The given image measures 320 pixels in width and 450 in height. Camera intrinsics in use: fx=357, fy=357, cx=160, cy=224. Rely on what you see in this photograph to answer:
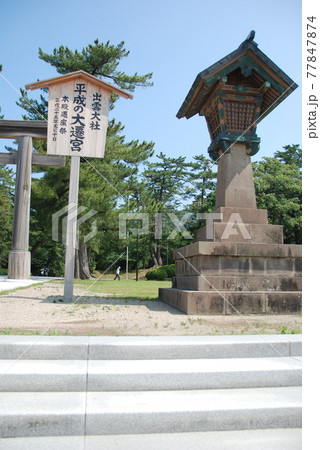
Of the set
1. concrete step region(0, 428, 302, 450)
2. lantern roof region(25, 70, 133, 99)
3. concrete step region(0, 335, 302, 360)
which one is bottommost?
concrete step region(0, 428, 302, 450)

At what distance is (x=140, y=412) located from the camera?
2.46 meters

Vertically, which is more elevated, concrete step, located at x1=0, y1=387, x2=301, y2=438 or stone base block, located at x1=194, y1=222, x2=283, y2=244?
stone base block, located at x1=194, y1=222, x2=283, y2=244

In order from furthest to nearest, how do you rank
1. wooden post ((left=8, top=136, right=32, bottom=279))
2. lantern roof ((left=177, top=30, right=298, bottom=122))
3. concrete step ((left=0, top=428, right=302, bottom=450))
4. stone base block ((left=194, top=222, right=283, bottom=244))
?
1. wooden post ((left=8, top=136, right=32, bottom=279))
2. lantern roof ((left=177, top=30, right=298, bottom=122))
3. stone base block ((left=194, top=222, right=283, bottom=244))
4. concrete step ((left=0, top=428, right=302, bottom=450))

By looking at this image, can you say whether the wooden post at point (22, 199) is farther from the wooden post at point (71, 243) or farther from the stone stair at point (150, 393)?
the stone stair at point (150, 393)

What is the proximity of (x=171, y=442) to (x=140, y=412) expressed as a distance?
274mm

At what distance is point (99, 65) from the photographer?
68.1 feet

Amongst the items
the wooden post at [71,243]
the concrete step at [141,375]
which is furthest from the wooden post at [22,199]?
the concrete step at [141,375]

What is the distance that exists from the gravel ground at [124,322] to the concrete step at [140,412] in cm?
127

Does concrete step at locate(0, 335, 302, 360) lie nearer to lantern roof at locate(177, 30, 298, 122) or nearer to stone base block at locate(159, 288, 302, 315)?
stone base block at locate(159, 288, 302, 315)

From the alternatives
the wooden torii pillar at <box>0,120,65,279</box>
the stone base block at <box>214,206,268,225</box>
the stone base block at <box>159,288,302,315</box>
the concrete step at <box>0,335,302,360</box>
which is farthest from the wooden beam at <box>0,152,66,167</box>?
the concrete step at <box>0,335,302,360</box>

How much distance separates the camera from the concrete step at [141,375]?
107 inches

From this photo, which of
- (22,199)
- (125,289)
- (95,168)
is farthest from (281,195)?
(22,199)

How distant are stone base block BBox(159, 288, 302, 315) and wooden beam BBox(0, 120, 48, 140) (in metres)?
8.41

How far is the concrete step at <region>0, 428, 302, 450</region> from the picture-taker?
7.45ft
